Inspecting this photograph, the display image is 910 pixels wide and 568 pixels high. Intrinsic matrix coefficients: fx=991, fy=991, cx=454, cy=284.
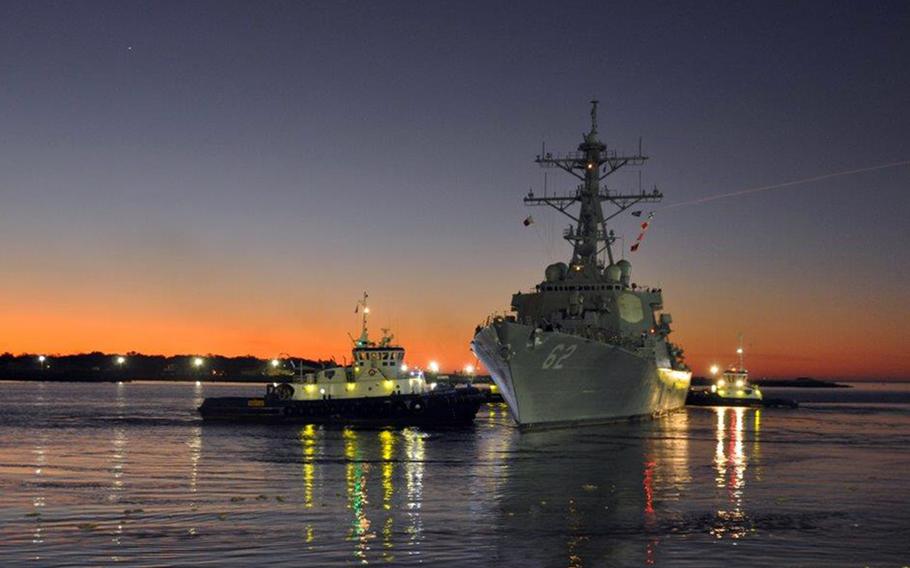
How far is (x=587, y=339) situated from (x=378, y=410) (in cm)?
1658

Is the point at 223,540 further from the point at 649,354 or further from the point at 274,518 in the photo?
the point at 649,354

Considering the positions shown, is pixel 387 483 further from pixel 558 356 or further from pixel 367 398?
pixel 367 398

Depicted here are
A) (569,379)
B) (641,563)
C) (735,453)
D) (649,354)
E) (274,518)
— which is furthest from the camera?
(649,354)

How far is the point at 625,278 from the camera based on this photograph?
65.2 meters

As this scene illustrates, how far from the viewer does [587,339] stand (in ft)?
150

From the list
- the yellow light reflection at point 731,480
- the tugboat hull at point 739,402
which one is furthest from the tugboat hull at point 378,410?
the tugboat hull at point 739,402

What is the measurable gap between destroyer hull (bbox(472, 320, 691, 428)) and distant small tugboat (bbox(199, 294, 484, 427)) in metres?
8.04

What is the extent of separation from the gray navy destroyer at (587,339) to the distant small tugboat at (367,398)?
22.1 ft

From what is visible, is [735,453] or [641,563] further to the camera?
[735,453]

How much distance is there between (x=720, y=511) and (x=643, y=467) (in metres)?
10.4

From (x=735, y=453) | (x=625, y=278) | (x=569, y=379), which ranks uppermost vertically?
(x=625, y=278)

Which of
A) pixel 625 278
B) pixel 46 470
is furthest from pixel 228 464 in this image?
pixel 625 278

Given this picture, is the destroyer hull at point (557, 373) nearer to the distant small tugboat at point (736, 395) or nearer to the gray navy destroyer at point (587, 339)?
the gray navy destroyer at point (587, 339)

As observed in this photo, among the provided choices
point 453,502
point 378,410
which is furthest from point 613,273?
point 453,502
